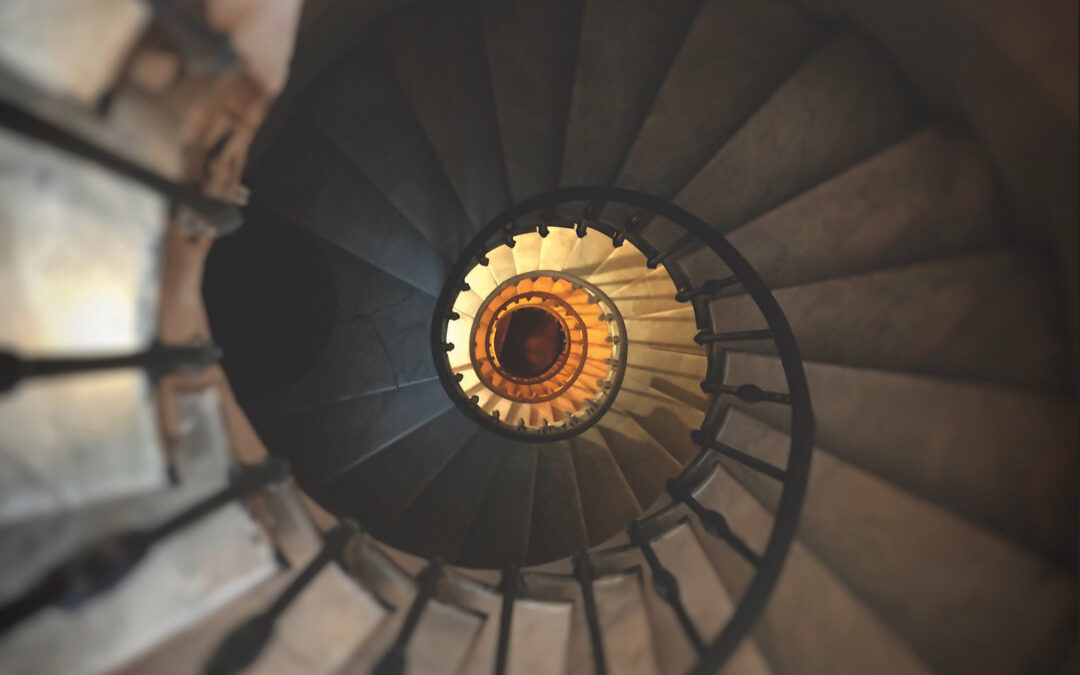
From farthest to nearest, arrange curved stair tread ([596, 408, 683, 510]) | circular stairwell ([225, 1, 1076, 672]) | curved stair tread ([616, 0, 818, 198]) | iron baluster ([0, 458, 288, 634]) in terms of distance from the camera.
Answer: curved stair tread ([596, 408, 683, 510]) → curved stair tread ([616, 0, 818, 198]) → circular stairwell ([225, 1, 1076, 672]) → iron baluster ([0, 458, 288, 634])

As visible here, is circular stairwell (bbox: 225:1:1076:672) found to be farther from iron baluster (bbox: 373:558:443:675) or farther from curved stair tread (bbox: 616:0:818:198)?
iron baluster (bbox: 373:558:443:675)

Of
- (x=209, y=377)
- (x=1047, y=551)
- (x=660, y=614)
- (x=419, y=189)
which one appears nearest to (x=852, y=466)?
(x=1047, y=551)

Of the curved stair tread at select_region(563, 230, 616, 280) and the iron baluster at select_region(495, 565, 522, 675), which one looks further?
the curved stair tread at select_region(563, 230, 616, 280)

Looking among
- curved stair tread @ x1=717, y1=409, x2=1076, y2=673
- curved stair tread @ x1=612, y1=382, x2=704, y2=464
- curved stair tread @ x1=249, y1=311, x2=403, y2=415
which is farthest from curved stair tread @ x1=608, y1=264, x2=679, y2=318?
curved stair tread @ x1=717, y1=409, x2=1076, y2=673

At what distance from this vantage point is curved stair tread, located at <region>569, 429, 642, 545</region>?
585 cm

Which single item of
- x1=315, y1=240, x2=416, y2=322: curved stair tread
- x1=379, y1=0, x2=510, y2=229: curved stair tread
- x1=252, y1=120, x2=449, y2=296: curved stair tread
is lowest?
x1=315, y1=240, x2=416, y2=322: curved stair tread

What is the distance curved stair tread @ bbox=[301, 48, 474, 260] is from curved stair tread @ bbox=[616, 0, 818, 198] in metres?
1.72

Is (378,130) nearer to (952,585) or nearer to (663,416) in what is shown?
(663,416)

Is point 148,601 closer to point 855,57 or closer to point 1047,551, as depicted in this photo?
point 1047,551

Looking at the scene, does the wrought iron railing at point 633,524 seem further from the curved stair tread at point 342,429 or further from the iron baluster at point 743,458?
the curved stair tread at point 342,429

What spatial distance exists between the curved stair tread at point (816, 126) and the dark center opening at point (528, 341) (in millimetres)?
7305

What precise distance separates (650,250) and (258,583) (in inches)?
142

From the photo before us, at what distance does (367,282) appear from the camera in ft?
16.4

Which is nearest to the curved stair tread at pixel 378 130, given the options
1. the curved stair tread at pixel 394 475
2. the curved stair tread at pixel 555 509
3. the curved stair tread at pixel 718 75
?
the curved stair tread at pixel 718 75
